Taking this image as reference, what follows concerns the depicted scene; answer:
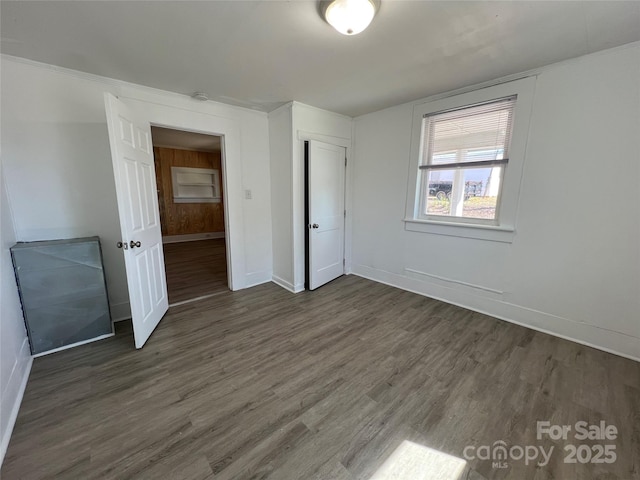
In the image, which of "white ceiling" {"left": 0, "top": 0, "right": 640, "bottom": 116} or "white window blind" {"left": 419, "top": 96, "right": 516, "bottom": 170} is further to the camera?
"white window blind" {"left": 419, "top": 96, "right": 516, "bottom": 170}

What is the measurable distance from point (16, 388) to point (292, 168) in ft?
9.49

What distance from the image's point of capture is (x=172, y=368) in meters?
1.99

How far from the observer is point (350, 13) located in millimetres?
1428

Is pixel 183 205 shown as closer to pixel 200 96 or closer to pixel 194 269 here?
pixel 194 269

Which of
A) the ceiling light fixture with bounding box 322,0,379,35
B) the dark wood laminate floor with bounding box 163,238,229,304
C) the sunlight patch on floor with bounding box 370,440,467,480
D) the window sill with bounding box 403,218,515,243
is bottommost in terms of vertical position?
the sunlight patch on floor with bounding box 370,440,467,480

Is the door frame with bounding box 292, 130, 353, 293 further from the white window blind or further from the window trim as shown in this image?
the white window blind

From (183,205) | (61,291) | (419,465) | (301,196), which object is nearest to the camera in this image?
(419,465)

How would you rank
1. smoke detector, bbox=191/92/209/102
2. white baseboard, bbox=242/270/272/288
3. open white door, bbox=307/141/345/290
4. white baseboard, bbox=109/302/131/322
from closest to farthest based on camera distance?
white baseboard, bbox=109/302/131/322, smoke detector, bbox=191/92/209/102, open white door, bbox=307/141/345/290, white baseboard, bbox=242/270/272/288

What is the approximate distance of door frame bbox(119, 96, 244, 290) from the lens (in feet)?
8.95

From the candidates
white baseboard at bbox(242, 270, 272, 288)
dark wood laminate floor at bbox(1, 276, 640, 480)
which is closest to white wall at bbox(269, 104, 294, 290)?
white baseboard at bbox(242, 270, 272, 288)

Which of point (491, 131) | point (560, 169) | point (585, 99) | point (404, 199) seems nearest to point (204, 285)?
point (404, 199)

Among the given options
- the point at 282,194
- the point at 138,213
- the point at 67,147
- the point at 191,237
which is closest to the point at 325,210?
the point at 282,194

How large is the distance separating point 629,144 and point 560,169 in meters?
0.40

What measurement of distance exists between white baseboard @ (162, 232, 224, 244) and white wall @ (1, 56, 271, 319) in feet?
14.2
